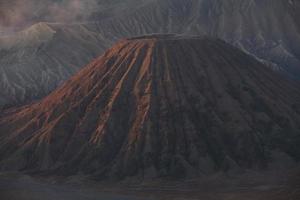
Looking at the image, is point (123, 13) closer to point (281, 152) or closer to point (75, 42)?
point (75, 42)

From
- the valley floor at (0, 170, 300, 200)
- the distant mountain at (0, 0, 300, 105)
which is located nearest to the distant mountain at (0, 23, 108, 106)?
the distant mountain at (0, 0, 300, 105)

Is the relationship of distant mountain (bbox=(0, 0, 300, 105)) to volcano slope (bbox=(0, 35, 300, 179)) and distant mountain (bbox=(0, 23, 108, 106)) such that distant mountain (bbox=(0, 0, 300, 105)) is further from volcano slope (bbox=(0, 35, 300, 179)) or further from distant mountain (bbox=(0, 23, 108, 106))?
volcano slope (bbox=(0, 35, 300, 179))

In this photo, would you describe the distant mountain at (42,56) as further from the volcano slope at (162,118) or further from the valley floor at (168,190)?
the valley floor at (168,190)

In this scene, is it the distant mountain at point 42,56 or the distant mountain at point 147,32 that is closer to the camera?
the distant mountain at point 42,56

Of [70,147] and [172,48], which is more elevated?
[172,48]

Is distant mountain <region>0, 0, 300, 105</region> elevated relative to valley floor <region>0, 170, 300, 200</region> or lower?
elevated

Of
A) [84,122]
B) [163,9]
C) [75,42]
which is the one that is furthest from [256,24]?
[84,122]

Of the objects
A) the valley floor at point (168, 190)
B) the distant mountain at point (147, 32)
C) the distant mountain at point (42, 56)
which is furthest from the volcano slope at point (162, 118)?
the distant mountain at point (42, 56)
